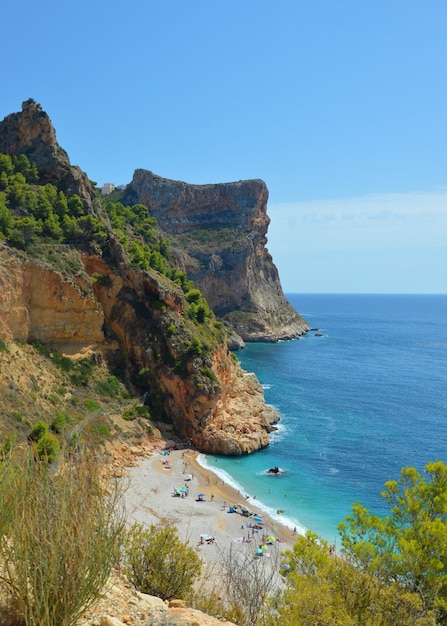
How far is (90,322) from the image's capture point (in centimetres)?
4425

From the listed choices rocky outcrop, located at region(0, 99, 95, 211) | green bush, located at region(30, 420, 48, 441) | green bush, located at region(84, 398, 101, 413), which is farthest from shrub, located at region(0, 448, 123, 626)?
rocky outcrop, located at region(0, 99, 95, 211)

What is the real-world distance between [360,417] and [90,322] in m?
33.5

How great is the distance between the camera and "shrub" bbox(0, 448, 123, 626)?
354 inches

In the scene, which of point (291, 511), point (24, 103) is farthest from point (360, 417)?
point (24, 103)

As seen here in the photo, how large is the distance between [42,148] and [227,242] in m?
76.4

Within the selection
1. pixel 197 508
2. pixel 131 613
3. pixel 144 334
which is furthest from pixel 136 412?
pixel 131 613

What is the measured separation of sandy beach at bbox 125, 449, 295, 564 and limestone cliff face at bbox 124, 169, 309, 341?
79.7 metres

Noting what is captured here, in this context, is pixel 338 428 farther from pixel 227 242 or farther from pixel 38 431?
pixel 227 242

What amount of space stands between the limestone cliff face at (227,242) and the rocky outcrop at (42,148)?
6329 centimetres

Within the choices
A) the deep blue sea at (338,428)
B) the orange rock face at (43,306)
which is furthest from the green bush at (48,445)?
the deep blue sea at (338,428)

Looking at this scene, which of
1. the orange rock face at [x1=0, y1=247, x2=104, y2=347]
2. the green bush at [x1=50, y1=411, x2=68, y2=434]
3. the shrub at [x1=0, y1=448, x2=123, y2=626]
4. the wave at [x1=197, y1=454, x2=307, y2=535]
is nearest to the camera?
the shrub at [x1=0, y1=448, x2=123, y2=626]

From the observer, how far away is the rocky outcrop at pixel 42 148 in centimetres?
5238

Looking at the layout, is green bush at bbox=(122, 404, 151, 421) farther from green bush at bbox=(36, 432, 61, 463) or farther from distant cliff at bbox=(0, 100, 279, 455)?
green bush at bbox=(36, 432, 61, 463)

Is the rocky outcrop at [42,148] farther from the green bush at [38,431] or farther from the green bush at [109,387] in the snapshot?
the green bush at [38,431]
